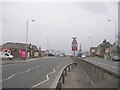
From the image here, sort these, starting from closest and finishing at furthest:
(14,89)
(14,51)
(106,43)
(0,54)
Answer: (14,89), (0,54), (14,51), (106,43)

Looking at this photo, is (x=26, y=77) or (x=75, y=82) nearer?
(x=75, y=82)

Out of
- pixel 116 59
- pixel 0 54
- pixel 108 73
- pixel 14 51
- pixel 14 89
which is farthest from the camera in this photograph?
pixel 14 51

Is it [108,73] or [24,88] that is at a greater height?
[108,73]

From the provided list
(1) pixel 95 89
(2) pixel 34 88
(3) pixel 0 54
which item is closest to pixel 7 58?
(3) pixel 0 54

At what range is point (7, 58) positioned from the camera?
2896 inches

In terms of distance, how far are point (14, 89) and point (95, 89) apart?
599 centimetres

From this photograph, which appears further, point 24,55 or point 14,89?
point 24,55

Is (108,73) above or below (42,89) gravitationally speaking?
above

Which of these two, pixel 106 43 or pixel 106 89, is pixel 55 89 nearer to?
pixel 106 89

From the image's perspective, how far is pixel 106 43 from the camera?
167250mm

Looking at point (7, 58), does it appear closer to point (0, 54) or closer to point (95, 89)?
point (0, 54)

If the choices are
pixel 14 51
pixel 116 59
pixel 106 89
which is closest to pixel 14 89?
pixel 106 89

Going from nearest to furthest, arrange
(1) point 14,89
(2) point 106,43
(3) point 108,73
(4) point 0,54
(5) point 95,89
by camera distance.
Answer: (5) point 95,89
(3) point 108,73
(1) point 14,89
(4) point 0,54
(2) point 106,43

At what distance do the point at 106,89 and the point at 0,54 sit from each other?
203ft
